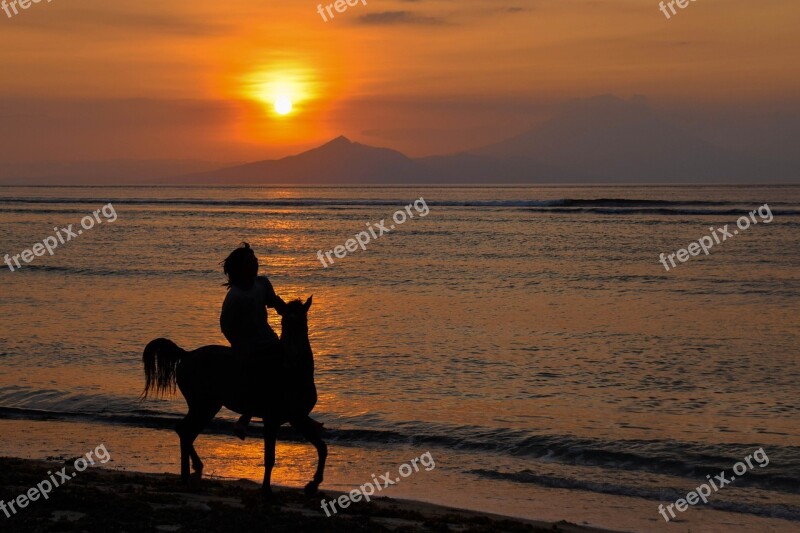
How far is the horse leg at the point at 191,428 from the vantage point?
8.45 metres

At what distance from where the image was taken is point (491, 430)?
11.8 metres

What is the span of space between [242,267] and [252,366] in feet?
3.02

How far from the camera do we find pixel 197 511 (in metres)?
7.38

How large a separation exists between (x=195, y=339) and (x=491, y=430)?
323 inches

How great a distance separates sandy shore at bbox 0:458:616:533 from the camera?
23.0 feet

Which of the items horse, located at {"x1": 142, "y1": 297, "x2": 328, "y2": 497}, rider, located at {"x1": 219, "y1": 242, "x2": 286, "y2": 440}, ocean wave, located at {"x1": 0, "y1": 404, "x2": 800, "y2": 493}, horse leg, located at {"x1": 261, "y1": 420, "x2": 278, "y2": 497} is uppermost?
rider, located at {"x1": 219, "y1": 242, "x2": 286, "y2": 440}

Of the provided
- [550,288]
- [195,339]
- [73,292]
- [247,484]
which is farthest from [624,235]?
[247,484]

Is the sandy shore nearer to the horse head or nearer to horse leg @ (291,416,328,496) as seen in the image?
horse leg @ (291,416,328,496)

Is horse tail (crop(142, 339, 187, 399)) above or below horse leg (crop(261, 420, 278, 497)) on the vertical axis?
above

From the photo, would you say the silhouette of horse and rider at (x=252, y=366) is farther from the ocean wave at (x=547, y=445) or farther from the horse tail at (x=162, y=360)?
Result: the ocean wave at (x=547, y=445)

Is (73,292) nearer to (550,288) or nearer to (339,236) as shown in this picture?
(550,288)

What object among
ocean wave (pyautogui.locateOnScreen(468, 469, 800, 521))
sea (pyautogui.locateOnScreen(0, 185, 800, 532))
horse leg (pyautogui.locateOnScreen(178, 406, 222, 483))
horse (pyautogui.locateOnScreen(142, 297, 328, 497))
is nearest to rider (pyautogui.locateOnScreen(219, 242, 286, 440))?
horse (pyautogui.locateOnScreen(142, 297, 328, 497))

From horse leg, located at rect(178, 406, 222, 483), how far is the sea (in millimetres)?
1370

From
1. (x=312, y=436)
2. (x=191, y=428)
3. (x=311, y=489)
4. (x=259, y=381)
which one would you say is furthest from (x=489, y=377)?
(x=259, y=381)
